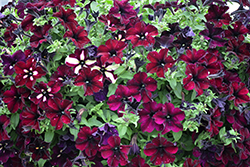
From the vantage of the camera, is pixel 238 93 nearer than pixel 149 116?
No

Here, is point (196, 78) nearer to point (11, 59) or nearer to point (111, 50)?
point (111, 50)

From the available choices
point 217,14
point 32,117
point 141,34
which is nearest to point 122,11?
point 141,34

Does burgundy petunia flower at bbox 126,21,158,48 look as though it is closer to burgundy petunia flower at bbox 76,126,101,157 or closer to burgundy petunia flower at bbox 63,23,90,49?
burgundy petunia flower at bbox 63,23,90,49

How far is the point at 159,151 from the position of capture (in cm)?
155

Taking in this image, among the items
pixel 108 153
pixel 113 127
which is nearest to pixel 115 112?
pixel 113 127

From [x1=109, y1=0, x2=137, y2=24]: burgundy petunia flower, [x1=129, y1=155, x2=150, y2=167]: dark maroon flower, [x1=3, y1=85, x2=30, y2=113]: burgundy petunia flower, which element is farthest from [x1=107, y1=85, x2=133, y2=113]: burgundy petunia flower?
[x1=3, y1=85, x2=30, y2=113]: burgundy petunia flower

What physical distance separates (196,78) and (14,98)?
113cm

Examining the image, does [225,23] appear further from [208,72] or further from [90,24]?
[90,24]

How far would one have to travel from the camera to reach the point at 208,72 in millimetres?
1631

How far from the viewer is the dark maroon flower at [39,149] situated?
5.31 feet

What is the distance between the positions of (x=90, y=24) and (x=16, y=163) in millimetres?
1076

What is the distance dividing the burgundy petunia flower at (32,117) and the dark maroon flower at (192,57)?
0.93 m

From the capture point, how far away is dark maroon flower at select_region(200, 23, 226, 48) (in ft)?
5.64

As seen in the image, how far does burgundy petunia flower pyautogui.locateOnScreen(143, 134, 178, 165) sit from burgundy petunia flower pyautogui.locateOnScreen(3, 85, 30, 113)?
0.81 meters
